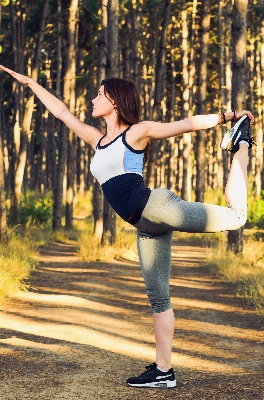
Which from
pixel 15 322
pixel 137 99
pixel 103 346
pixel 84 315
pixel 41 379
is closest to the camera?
pixel 137 99

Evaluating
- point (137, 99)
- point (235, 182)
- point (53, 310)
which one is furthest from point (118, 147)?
point (53, 310)

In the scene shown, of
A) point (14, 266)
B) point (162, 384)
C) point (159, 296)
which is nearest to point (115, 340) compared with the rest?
point (162, 384)

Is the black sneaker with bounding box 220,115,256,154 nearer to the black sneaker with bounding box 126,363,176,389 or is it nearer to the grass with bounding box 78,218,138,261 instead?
the black sneaker with bounding box 126,363,176,389

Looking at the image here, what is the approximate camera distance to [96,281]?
13375 mm

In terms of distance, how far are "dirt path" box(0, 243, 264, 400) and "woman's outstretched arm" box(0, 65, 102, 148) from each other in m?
1.81

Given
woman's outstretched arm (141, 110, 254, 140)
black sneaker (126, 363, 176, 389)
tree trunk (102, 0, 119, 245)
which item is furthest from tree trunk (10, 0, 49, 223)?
woman's outstretched arm (141, 110, 254, 140)

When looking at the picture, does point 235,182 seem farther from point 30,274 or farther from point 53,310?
point 30,274

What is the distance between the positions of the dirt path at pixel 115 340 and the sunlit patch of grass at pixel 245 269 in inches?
9.5

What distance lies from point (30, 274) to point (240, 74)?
18.7 ft

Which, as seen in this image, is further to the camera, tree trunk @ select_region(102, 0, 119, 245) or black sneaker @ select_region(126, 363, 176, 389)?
tree trunk @ select_region(102, 0, 119, 245)

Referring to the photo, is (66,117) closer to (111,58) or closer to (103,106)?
(103,106)

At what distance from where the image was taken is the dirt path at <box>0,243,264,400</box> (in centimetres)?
579

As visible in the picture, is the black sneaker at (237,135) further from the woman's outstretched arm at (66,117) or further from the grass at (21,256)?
the grass at (21,256)

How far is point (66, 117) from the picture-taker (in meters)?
5.82
